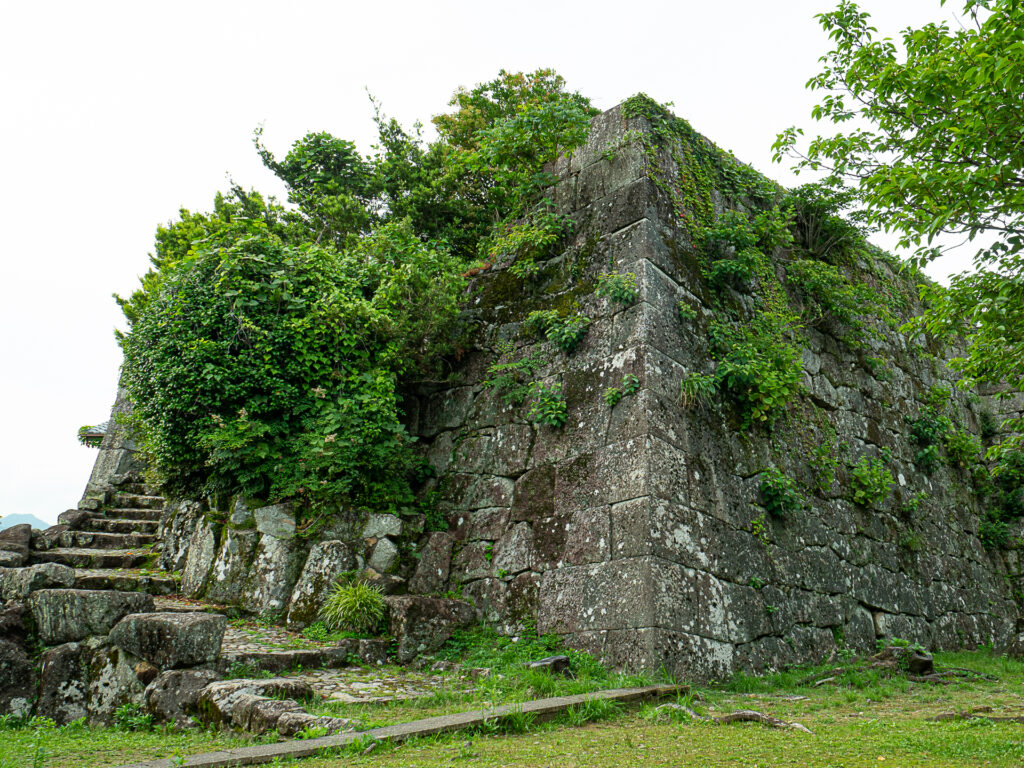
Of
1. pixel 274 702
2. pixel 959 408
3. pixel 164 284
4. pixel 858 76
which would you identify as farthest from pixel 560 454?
pixel 959 408

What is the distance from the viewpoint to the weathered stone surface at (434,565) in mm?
6844

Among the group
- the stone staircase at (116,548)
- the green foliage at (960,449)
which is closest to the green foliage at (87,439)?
the stone staircase at (116,548)

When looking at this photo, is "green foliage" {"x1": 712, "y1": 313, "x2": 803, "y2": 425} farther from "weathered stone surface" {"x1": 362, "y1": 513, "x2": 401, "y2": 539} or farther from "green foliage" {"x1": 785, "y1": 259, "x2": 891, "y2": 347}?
"weathered stone surface" {"x1": 362, "y1": 513, "x2": 401, "y2": 539}

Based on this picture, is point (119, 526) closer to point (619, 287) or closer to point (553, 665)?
point (553, 665)

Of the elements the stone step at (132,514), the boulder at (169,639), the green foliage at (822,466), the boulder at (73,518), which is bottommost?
the boulder at (169,639)

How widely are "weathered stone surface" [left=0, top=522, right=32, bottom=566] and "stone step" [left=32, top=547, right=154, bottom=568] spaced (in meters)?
0.15

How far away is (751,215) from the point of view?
8.88 meters

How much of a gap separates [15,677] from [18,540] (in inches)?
164

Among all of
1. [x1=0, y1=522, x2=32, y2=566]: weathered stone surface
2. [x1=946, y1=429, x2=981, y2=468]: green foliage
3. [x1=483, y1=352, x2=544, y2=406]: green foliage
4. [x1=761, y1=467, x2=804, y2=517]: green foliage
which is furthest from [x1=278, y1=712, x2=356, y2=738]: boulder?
[x1=946, y1=429, x2=981, y2=468]: green foliage

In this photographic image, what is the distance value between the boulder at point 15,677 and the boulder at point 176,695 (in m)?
0.81

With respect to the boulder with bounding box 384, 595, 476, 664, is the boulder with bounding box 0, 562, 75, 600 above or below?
above

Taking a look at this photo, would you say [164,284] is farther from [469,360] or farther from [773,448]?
[773,448]

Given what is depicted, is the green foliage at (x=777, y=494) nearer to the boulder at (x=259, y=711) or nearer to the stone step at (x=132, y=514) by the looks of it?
the boulder at (x=259, y=711)

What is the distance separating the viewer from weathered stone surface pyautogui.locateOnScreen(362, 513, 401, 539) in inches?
273
